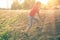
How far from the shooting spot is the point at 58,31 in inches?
59.7

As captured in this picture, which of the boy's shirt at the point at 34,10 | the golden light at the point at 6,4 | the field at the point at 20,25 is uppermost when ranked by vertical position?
the golden light at the point at 6,4

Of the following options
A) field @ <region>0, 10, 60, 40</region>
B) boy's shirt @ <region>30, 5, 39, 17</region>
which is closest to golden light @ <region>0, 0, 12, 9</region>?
field @ <region>0, 10, 60, 40</region>

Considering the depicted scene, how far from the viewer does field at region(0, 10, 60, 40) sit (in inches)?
60.2

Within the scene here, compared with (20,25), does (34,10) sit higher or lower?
higher

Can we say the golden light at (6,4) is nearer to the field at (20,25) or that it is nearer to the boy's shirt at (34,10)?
the field at (20,25)

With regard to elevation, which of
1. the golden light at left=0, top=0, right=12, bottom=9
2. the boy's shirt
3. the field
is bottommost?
the field

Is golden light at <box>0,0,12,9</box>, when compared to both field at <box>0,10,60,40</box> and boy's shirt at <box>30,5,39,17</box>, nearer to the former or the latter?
field at <box>0,10,60,40</box>

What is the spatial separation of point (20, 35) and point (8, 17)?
0.24m

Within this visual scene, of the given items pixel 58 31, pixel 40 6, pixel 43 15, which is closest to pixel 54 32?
pixel 58 31

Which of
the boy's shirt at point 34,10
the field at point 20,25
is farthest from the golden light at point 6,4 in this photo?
the boy's shirt at point 34,10

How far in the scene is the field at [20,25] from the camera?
1.53 meters

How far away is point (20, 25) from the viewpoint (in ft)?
5.15

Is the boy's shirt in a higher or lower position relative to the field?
higher

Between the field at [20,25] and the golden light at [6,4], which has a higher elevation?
the golden light at [6,4]
